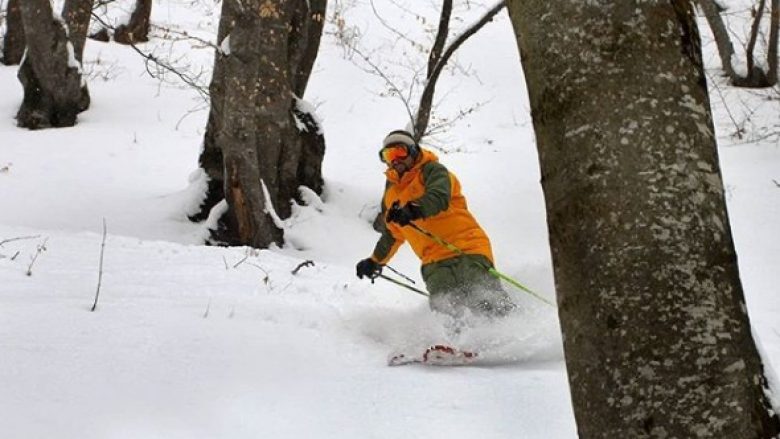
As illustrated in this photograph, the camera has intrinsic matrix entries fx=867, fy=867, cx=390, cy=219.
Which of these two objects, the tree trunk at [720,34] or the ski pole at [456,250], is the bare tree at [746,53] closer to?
the tree trunk at [720,34]

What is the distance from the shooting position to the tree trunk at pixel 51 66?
37.3ft

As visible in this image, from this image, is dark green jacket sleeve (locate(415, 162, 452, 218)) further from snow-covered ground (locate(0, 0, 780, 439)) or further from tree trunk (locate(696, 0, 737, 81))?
tree trunk (locate(696, 0, 737, 81))

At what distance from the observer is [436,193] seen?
5.40 meters

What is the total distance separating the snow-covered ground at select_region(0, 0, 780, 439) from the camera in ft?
10.2

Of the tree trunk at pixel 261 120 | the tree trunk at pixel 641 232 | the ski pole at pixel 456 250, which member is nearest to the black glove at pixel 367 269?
the ski pole at pixel 456 250

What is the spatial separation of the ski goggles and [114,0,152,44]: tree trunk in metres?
12.6

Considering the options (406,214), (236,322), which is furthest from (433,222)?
(236,322)

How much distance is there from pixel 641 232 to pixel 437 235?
4.20 meters

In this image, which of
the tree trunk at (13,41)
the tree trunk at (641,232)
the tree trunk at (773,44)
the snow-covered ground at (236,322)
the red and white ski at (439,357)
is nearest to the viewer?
the tree trunk at (641,232)

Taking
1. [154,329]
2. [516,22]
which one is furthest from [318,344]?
[516,22]

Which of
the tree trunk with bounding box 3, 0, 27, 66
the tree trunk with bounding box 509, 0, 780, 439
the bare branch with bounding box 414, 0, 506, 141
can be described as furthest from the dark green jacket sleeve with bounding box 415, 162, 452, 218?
the tree trunk with bounding box 3, 0, 27, 66

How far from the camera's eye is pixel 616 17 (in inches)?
60.1

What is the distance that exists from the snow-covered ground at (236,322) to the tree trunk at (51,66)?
1.56 ft

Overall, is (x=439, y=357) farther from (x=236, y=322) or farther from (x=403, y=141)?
(x=403, y=141)
